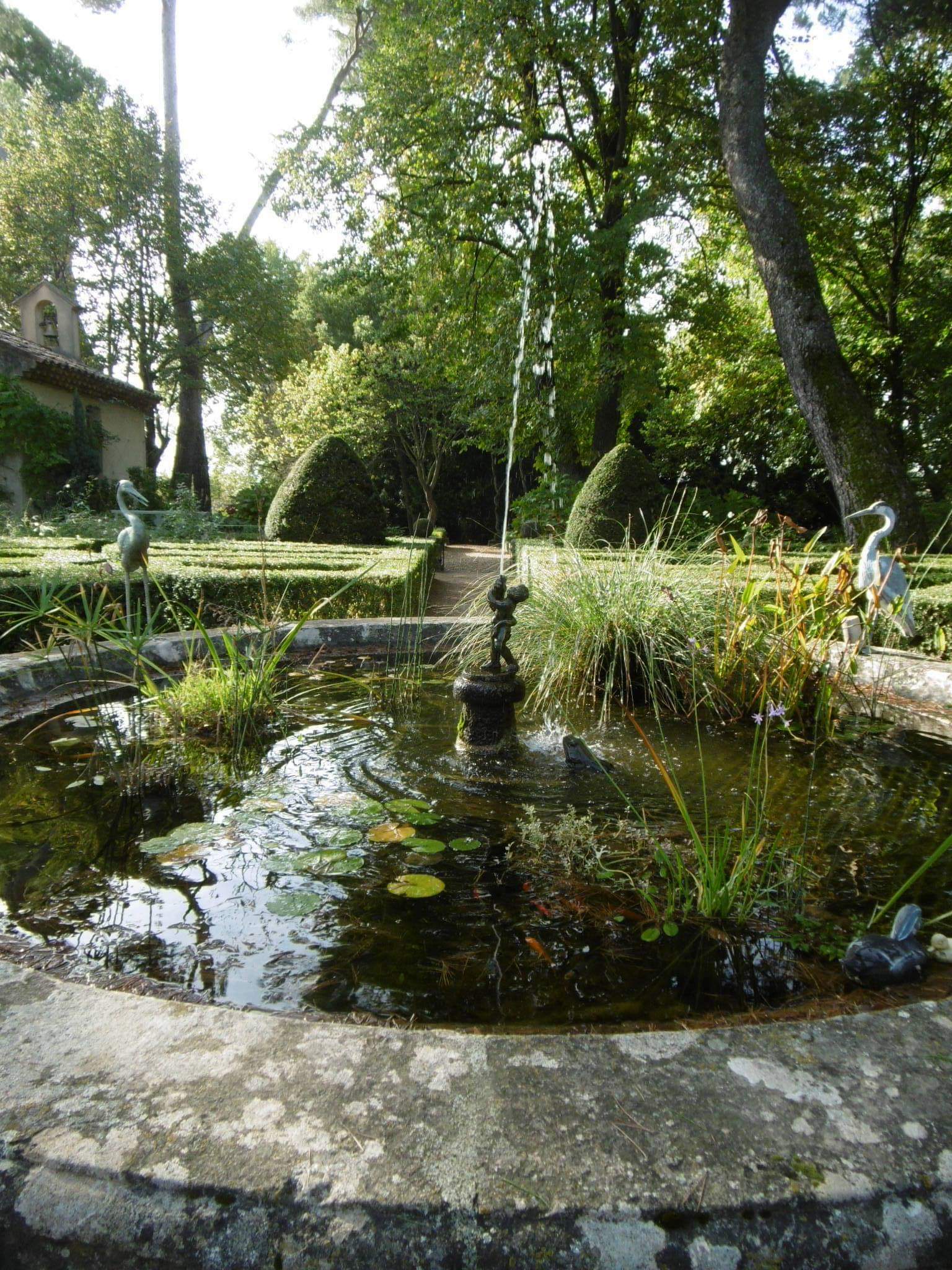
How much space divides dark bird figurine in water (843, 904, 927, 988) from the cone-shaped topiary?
781cm

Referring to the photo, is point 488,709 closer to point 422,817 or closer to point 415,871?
point 422,817

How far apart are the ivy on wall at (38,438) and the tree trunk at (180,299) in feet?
11.2

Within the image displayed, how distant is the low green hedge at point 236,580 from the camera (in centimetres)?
432

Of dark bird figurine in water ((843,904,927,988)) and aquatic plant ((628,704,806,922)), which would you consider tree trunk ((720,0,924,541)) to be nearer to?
aquatic plant ((628,704,806,922))

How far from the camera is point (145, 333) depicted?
2038 centimetres

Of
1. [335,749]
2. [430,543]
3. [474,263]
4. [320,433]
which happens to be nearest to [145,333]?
[320,433]

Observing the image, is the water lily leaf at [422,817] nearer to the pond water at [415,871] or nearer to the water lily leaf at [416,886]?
the pond water at [415,871]

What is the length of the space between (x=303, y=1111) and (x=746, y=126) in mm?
9979

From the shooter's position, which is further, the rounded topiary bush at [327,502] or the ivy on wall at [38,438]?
the ivy on wall at [38,438]

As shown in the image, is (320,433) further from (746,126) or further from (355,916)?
(355,916)

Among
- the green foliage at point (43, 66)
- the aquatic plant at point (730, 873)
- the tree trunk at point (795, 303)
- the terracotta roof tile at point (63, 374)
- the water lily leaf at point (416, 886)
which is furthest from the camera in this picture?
the green foliage at point (43, 66)

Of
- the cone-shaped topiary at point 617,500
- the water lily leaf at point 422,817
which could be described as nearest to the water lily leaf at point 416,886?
the water lily leaf at point 422,817

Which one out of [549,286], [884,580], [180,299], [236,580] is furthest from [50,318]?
[884,580]

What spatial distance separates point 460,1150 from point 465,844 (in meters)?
1.27
